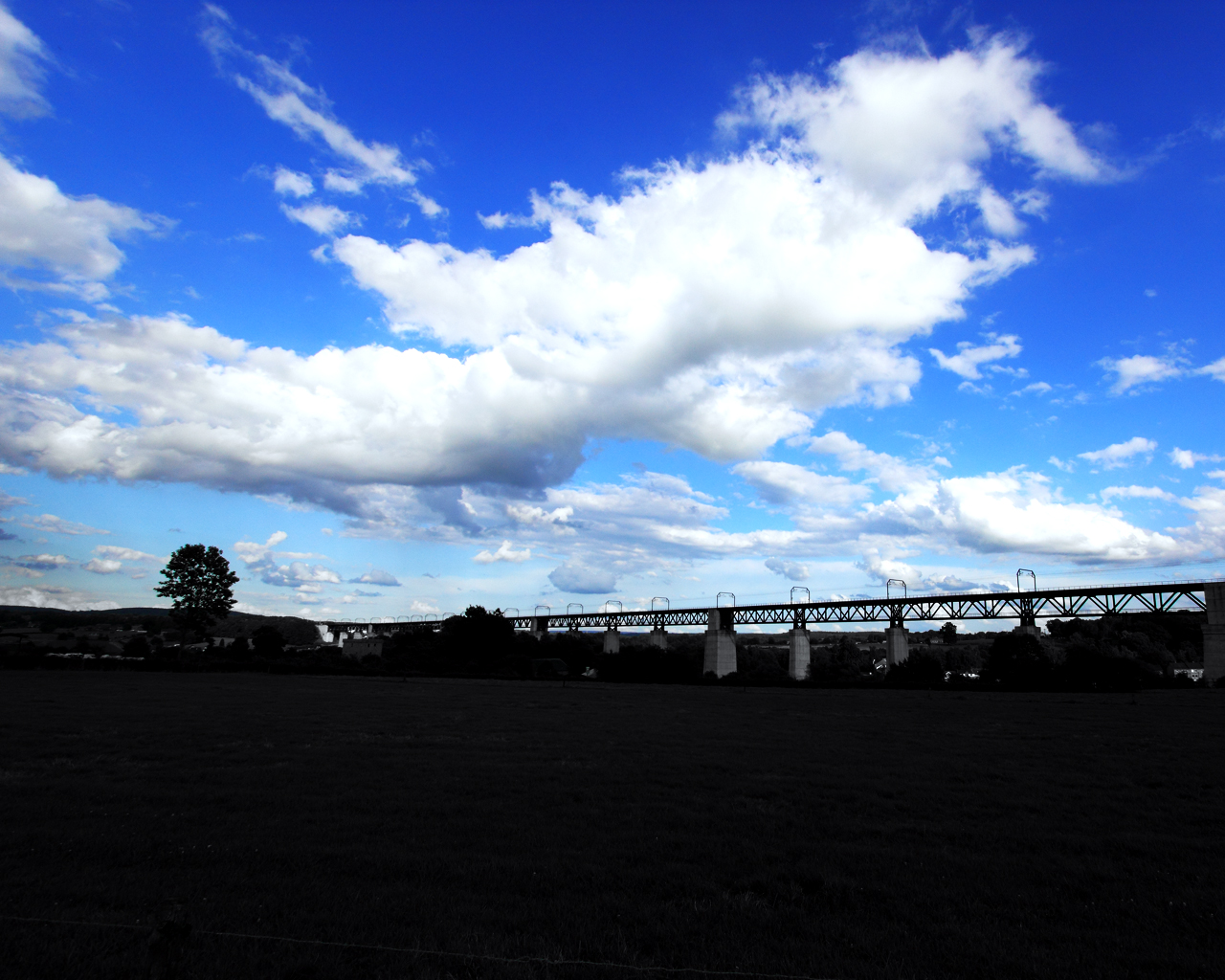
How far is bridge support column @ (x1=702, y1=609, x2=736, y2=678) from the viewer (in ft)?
336

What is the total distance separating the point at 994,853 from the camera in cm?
1037

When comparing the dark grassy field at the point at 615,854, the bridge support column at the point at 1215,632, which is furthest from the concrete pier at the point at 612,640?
the dark grassy field at the point at 615,854

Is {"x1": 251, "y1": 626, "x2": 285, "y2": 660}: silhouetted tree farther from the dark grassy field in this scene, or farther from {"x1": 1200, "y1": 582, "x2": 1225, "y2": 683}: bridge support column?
{"x1": 1200, "y1": 582, "x2": 1225, "y2": 683}: bridge support column

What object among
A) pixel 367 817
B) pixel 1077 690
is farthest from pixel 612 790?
pixel 1077 690

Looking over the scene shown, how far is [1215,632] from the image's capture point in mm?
62750

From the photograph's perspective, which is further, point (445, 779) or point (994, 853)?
point (445, 779)

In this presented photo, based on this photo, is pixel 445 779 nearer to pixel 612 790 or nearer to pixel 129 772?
pixel 612 790

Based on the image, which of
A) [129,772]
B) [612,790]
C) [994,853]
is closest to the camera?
[994,853]

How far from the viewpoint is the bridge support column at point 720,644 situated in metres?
102

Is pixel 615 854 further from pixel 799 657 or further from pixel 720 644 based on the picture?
pixel 720 644

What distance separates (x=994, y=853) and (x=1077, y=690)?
51.5m

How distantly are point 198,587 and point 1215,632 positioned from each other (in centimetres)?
11044

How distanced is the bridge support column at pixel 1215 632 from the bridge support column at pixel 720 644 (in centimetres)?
5412

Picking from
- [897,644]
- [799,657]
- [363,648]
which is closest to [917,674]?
[897,644]
